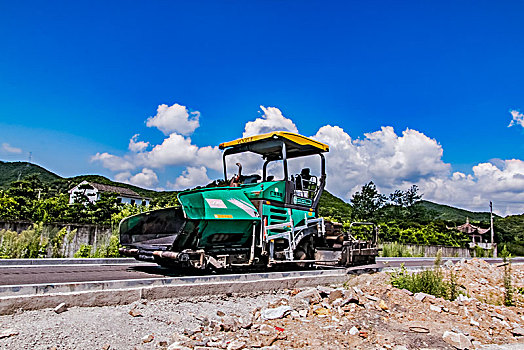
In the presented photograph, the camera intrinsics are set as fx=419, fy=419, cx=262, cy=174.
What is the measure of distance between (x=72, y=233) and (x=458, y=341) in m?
12.2

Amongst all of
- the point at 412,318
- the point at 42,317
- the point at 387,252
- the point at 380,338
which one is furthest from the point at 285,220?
the point at 387,252

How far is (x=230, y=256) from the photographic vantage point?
9.31 metres

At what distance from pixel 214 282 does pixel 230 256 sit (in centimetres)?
152

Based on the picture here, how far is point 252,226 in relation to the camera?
9.45m

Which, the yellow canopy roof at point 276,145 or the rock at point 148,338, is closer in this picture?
the rock at point 148,338

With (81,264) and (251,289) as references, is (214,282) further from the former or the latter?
(81,264)

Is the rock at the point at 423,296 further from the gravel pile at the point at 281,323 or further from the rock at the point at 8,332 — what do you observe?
the rock at the point at 8,332

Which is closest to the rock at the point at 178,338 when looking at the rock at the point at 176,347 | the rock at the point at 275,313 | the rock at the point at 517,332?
the rock at the point at 176,347

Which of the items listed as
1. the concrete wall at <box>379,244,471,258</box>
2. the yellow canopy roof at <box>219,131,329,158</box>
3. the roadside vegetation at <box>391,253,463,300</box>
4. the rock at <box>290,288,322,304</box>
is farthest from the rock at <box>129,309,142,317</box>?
the concrete wall at <box>379,244,471,258</box>

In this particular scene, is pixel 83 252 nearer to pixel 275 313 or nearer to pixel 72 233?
pixel 72 233

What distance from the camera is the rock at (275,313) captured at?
21.6 ft

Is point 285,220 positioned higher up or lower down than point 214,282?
higher up

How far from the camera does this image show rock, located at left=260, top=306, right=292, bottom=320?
21.6ft

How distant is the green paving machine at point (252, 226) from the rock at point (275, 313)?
2263mm
